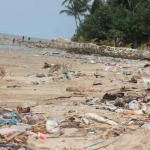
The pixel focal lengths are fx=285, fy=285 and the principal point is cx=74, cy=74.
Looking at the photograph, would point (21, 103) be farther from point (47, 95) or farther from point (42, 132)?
point (42, 132)

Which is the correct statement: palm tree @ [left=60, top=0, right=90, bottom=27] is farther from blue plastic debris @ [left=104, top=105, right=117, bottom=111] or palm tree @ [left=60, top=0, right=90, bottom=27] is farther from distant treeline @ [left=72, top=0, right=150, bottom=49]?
blue plastic debris @ [left=104, top=105, right=117, bottom=111]

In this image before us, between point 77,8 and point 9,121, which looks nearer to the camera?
point 9,121

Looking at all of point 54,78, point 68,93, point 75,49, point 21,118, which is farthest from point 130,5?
point 21,118

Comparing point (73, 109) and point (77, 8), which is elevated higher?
point (77, 8)

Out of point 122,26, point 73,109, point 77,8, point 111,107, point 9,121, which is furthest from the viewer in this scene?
Result: point 77,8

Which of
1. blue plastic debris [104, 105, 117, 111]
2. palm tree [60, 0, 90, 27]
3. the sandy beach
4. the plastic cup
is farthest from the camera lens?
palm tree [60, 0, 90, 27]

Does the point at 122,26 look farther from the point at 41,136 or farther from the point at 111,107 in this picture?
the point at 41,136

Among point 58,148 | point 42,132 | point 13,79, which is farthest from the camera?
point 13,79

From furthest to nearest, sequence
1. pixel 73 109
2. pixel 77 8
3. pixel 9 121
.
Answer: pixel 77 8
pixel 73 109
pixel 9 121

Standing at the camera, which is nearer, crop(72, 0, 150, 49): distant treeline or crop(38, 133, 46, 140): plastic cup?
crop(38, 133, 46, 140): plastic cup

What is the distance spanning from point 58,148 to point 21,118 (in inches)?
44.8

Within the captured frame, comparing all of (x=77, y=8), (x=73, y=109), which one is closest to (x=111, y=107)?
(x=73, y=109)

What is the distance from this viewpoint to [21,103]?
5152mm

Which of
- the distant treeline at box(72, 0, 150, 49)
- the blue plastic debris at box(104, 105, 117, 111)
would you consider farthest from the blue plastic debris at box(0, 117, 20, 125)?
the distant treeline at box(72, 0, 150, 49)
